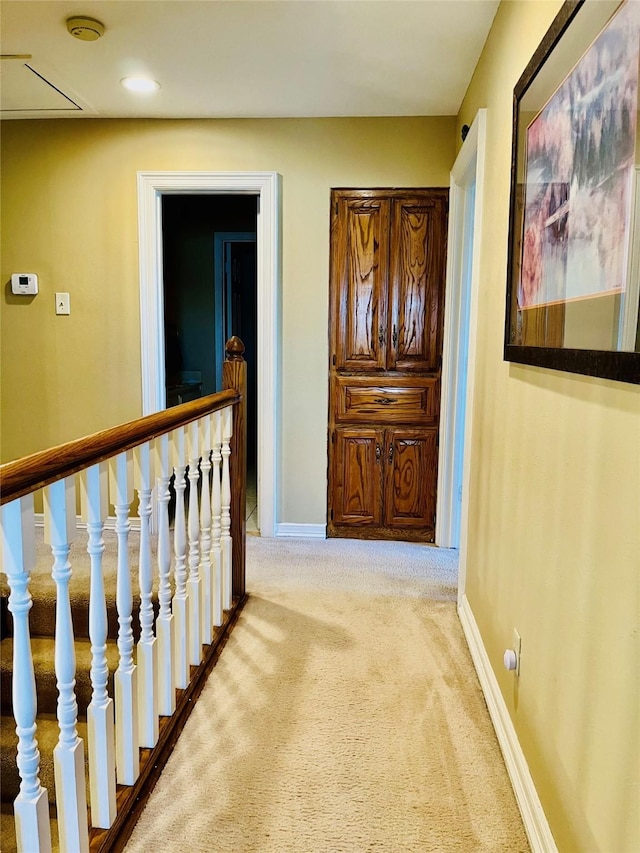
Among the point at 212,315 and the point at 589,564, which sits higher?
the point at 212,315

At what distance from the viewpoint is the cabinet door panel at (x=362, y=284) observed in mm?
3223

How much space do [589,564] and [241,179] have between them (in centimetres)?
286

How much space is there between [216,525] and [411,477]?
5.01 ft

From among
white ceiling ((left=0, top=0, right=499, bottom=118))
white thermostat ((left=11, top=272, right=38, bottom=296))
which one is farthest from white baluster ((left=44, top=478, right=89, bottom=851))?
white thermostat ((left=11, top=272, right=38, bottom=296))

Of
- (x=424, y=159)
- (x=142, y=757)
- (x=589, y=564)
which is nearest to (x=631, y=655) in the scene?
(x=589, y=564)

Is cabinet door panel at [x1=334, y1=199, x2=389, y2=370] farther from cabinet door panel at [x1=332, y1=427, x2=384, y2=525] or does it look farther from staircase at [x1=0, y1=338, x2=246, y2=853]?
staircase at [x1=0, y1=338, x2=246, y2=853]

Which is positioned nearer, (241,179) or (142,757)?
(142,757)

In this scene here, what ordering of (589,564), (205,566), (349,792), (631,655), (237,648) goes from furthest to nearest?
1. (237,648)
2. (205,566)
3. (349,792)
4. (589,564)
5. (631,655)

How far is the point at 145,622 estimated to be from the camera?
4.99ft

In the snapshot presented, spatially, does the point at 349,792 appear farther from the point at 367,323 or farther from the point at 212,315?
the point at 212,315

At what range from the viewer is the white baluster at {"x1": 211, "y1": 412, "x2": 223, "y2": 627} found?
2.14 metres

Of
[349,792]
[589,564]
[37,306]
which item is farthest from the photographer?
[37,306]

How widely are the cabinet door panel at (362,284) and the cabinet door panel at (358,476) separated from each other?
41 centimetres

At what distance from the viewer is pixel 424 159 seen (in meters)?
3.15
